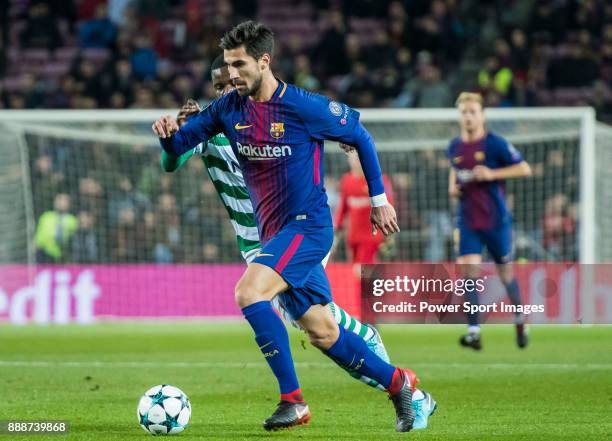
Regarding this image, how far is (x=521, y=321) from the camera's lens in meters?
12.0

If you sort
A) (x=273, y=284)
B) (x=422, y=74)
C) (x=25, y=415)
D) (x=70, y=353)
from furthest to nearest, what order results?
(x=422, y=74), (x=70, y=353), (x=25, y=415), (x=273, y=284)

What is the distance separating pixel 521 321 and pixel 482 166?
1524mm

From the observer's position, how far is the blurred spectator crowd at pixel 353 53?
19500 millimetres

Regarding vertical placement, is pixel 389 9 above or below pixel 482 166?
above

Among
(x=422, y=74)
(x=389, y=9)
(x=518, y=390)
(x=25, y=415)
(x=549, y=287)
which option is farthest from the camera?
(x=389, y=9)

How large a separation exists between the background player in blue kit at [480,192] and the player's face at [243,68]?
18.7ft

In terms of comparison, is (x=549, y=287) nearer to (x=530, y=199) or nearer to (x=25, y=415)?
(x=530, y=199)

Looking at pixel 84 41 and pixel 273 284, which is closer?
pixel 273 284

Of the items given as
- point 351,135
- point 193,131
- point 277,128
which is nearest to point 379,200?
point 351,135

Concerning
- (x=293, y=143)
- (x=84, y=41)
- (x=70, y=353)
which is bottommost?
(x=70, y=353)

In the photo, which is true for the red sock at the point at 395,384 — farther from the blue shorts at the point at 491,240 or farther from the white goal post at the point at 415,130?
the white goal post at the point at 415,130

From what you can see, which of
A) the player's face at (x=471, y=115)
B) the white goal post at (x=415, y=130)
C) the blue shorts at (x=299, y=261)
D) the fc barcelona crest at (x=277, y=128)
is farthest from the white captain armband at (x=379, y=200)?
the white goal post at (x=415, y=130)

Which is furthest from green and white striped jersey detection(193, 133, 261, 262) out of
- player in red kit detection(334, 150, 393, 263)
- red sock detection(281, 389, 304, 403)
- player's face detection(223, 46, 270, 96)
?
player in red kit detection(334, 150, 393, 263)

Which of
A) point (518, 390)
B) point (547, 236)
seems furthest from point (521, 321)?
point (547, 236)
